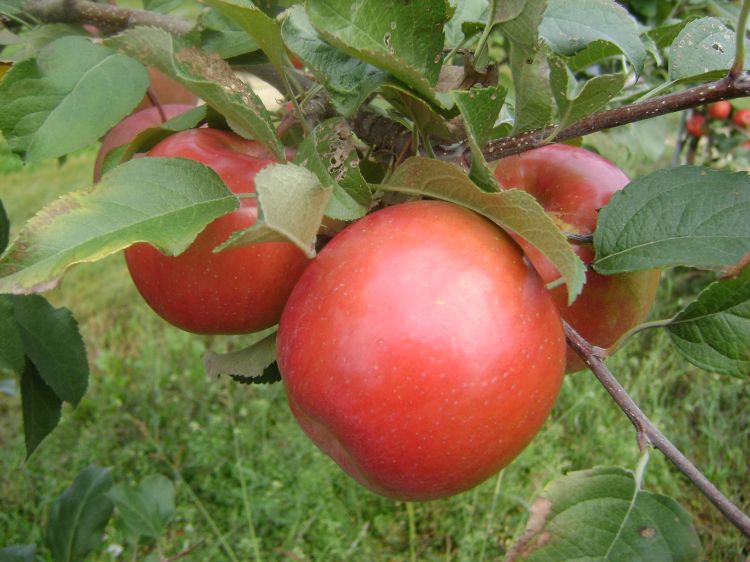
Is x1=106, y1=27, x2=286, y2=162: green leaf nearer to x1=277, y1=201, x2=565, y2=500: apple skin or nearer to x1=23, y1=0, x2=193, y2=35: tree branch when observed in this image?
x1=277, y1=201, x2=565, y2=500: apple skin

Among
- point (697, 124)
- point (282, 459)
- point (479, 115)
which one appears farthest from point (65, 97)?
point (697, 124)

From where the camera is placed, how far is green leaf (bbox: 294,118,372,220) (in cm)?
48

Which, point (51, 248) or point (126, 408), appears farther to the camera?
point (126, 408)

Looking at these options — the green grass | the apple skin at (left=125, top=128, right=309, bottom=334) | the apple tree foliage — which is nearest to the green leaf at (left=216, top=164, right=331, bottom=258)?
the apple tree foliage

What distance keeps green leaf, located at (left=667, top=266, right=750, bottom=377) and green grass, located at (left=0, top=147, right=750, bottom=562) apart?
100cm

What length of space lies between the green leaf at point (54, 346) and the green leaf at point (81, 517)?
205 mm

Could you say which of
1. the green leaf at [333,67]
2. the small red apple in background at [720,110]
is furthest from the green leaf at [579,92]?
the small red apple in background at [720,110]

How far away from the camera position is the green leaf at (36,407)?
0.78 m

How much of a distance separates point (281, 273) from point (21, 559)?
502 mm

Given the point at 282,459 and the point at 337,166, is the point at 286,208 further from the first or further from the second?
the point at 282,459

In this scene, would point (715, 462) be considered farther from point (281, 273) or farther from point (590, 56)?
point (281, 273)

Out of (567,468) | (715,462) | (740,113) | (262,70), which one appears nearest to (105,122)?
(262,70)

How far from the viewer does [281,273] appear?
55cm

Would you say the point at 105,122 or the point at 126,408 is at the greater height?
the point at 105,122
